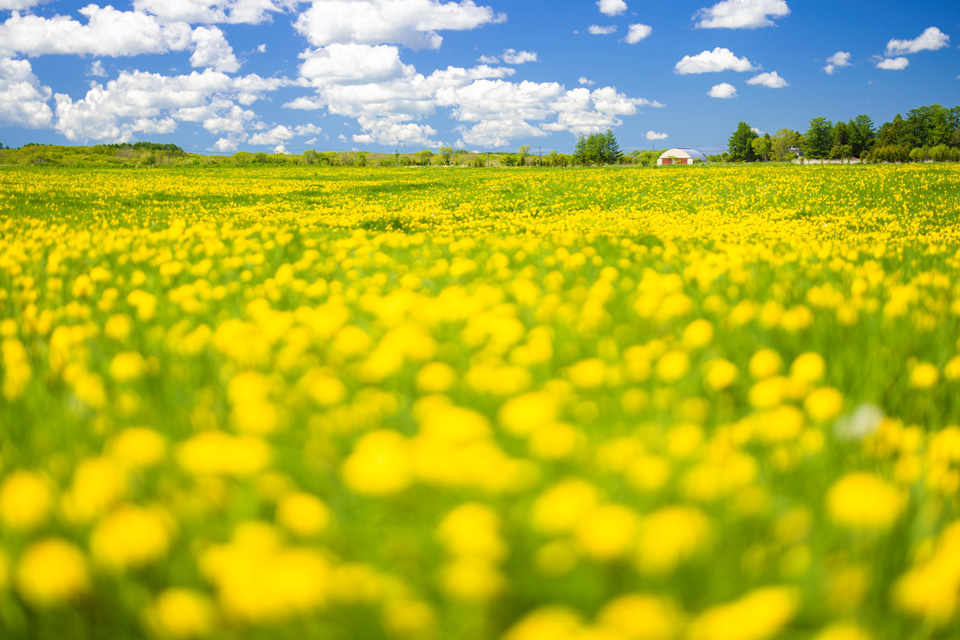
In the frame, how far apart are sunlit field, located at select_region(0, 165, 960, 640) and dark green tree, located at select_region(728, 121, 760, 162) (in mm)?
127899

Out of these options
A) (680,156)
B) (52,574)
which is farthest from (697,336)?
(680,156)

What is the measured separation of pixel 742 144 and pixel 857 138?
20.0 metres

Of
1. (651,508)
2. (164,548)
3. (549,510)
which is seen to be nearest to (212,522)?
(164,548)

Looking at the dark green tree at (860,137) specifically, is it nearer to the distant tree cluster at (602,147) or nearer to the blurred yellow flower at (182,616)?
the distant tree cluster at (602,147)

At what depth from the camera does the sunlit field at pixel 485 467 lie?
102 centimetres

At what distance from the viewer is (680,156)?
151 meters

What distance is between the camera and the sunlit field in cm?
102

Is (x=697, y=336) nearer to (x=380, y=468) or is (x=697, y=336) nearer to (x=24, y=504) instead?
(x=380, y=468)

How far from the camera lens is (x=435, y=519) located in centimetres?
121

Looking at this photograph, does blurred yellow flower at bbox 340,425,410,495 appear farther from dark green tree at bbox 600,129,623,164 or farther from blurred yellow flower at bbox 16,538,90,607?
dark green tree at bbox 600,129,623,164

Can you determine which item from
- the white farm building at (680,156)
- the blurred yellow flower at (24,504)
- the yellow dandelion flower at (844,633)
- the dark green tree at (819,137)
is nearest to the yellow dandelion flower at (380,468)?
the blurred yellow flower at (24,504)

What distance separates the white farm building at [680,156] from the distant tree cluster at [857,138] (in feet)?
78.9

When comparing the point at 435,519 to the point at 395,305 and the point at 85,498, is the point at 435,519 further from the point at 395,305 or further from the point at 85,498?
the point at 395,305

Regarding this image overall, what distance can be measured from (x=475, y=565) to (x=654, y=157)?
123 m
